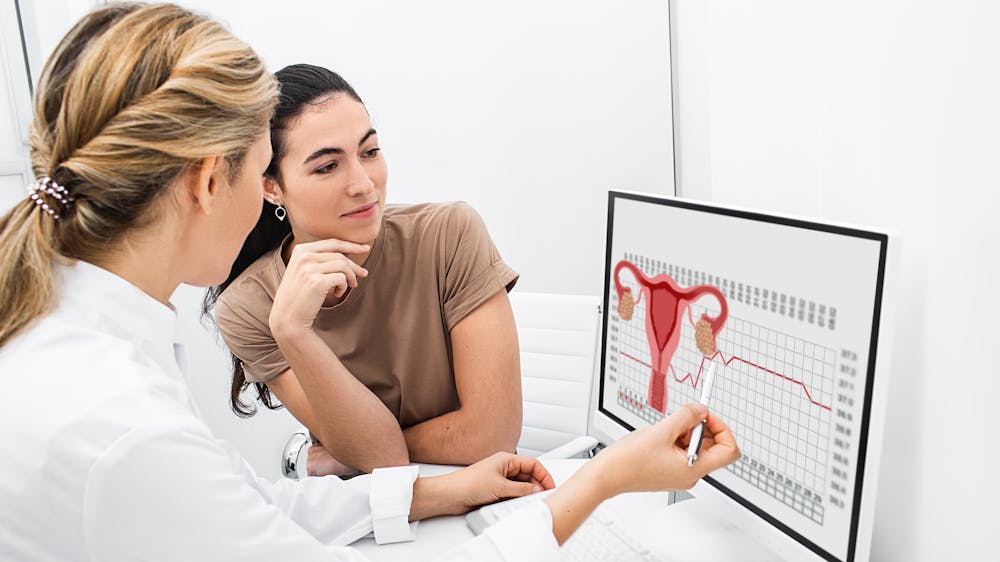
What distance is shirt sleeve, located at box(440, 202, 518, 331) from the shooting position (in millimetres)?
1435

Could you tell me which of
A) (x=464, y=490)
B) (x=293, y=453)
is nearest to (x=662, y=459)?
(x=464, y=490)

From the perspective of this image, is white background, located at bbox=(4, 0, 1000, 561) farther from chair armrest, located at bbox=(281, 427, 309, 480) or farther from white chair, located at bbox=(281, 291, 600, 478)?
chair armrest, located at bbox=(281, 427, 309, 480)

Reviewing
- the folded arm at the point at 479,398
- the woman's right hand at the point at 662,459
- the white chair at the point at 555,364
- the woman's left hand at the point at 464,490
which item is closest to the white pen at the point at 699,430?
the woman's right hand at the point at 662,459

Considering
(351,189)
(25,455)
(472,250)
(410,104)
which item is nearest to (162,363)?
(25,455)

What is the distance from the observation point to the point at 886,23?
830 millimetres

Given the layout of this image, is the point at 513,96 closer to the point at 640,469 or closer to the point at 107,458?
the point at 640,469

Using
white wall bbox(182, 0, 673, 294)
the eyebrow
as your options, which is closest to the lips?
the eyebrow

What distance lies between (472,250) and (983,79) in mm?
913

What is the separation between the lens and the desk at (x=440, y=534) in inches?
43.1

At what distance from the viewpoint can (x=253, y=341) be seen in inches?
56.3

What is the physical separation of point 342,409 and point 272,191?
429mm

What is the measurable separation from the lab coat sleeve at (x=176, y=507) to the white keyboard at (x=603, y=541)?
377 mm

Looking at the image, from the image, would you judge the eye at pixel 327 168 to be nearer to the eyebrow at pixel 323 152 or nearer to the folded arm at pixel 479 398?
the eyebrow at pixel 323 152

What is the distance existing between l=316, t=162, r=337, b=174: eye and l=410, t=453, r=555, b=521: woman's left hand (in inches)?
22.0
